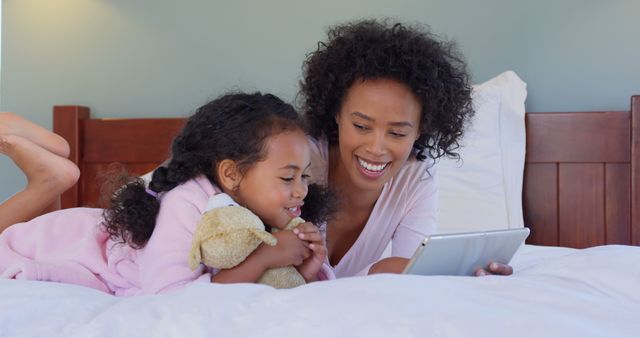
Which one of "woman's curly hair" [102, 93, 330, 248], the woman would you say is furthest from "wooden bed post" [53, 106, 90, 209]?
"woman's curly hair" [102, 93, 330, 248]

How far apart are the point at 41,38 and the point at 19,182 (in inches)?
22.7

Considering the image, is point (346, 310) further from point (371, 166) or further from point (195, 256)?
point (371, 166)

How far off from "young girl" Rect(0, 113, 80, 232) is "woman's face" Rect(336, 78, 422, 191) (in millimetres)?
786

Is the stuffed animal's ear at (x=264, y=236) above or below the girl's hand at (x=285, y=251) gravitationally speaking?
above

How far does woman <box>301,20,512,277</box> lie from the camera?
5.32ft

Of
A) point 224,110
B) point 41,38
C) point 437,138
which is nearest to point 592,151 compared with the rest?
point 437,138

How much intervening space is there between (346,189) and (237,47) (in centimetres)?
119

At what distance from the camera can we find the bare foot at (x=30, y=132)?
6.42ft

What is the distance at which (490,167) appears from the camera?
236cm

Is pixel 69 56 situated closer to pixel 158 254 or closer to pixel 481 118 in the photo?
pixel 481 118

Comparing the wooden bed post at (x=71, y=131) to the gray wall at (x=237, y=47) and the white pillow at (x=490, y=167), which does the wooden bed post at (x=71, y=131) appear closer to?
the gray wall at (x=237, y=47)

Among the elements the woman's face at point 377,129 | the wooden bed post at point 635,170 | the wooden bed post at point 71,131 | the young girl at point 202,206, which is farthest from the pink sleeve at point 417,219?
the wooden bed post at point 71,131

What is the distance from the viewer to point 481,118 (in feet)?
7.79

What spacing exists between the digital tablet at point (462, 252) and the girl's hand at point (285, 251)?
0.23 meters
